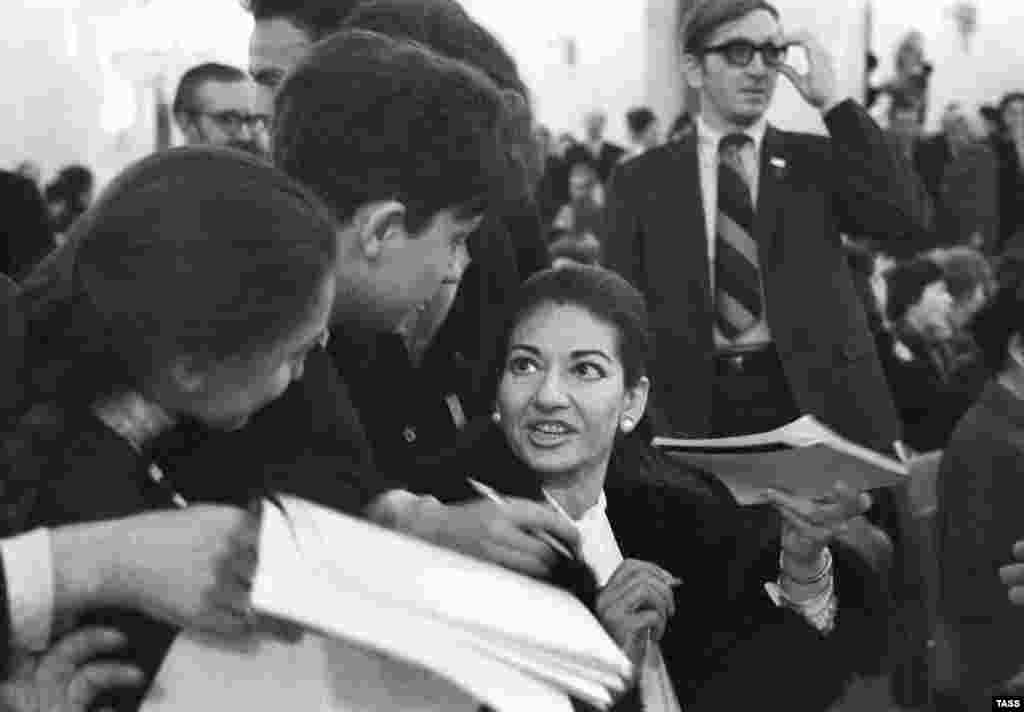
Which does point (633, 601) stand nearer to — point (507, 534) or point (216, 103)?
point (507, 534)

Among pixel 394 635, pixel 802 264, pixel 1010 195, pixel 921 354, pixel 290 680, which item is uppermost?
pixel 394 635

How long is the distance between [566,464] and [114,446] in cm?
93

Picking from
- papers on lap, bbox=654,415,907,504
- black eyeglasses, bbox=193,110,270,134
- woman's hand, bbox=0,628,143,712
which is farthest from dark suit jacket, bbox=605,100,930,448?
woman's hand, bbox=0,628,143,712

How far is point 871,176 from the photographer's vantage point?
4.38m

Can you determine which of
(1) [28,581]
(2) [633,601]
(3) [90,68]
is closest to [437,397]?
(2) [633,601]

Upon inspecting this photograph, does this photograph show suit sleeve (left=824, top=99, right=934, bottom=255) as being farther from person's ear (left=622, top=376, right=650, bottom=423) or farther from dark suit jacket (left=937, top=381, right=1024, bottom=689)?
person's ear (left=622, top=376, right=650, bottom=423)

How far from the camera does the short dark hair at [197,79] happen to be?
4664 mm

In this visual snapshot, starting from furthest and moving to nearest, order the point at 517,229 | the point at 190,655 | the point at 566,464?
A: the point at 517,229
the point at 566,464
the point at 190,655

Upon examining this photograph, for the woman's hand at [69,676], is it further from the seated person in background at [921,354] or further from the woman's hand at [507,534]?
the seated person in background at [921,354]

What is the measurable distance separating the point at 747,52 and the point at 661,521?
2.57 meters

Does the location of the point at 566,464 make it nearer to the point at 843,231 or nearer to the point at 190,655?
the point at 190,655

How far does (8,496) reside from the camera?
1.53m

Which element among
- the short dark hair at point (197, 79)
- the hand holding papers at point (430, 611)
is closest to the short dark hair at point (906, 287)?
the short dark hair at point (197, 79)

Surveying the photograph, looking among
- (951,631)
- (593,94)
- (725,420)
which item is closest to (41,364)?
(951,631)
